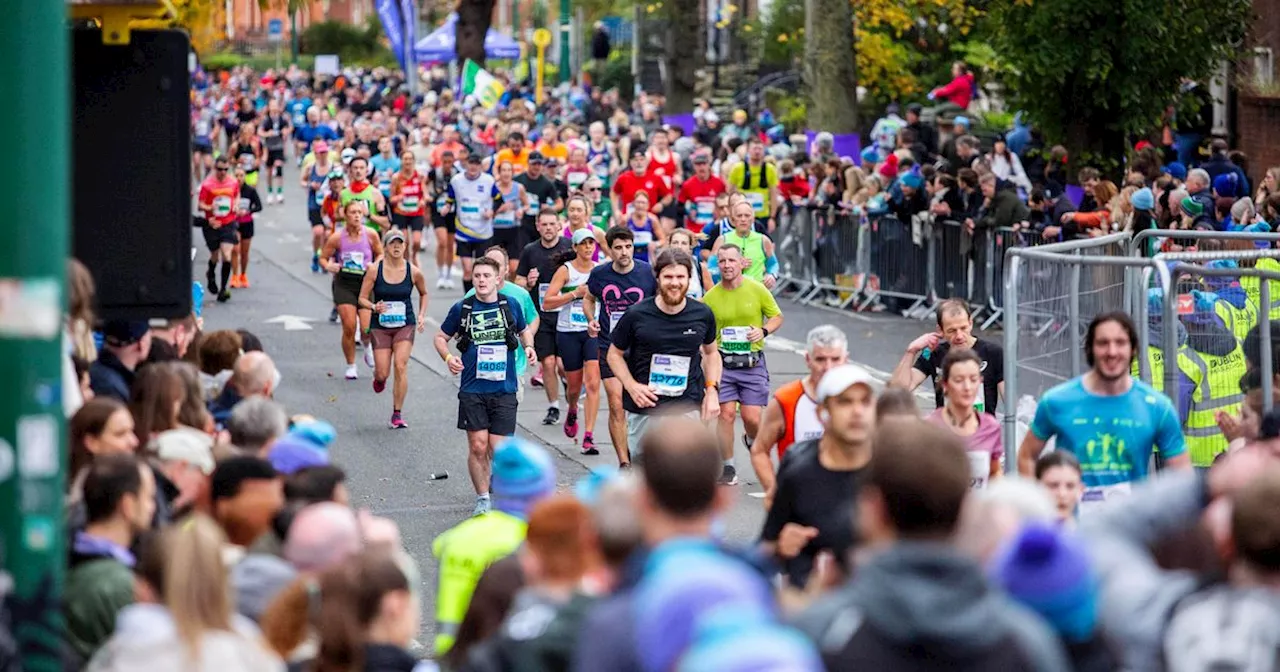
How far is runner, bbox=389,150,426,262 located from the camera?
24.6 meters

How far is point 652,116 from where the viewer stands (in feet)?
128

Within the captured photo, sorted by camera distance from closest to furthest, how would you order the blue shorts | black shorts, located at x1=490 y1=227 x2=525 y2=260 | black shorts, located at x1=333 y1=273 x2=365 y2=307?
1. the blue shorts
2. black shorts, located at x1=333 y1=273 x2=365 y2=307
3. black shorts, located at x1=490 y1=227 x2=525 y2=260

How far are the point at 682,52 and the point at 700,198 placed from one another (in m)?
16.0

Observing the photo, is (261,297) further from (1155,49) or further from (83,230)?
(83,230)

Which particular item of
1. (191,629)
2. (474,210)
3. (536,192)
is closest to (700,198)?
(536,192)

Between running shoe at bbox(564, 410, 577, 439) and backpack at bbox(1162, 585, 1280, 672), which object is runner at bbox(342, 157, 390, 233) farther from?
backpack at bbox(1162, 585, 1280, 672)

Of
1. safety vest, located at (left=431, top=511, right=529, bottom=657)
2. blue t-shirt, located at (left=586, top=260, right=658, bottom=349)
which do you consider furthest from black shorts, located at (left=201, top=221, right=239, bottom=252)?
safety vest, located at (left=431, top=511, right=529, bottom=657)

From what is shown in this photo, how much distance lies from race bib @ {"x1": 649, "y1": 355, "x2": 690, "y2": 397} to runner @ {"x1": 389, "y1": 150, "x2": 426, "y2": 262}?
1273 cm

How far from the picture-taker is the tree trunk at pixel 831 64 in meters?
28.2

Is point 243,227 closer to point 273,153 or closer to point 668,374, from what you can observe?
point 668,374

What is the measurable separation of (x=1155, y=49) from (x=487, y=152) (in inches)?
558

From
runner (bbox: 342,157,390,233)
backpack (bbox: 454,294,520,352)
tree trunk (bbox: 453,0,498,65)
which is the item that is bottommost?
backpack (bbox: 454,294,520,352)

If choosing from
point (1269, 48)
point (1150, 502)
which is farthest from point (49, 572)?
point (1269, 48)

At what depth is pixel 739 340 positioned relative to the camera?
12.6m
